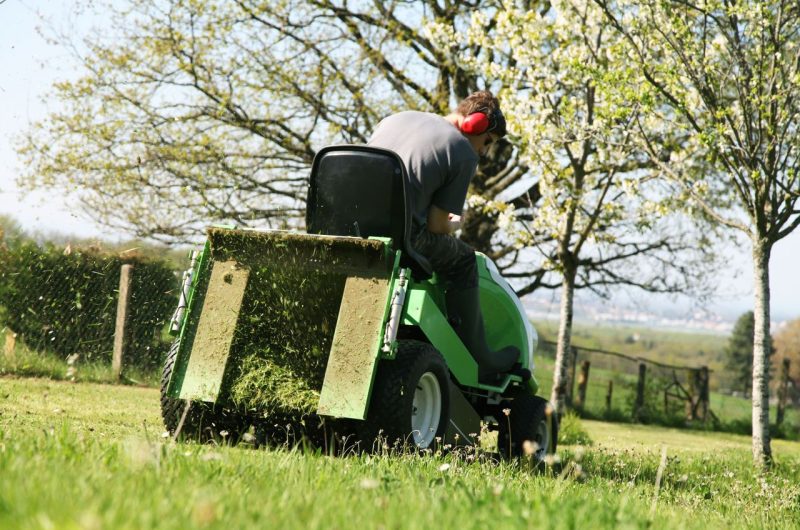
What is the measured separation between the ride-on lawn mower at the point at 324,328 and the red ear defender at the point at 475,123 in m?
0.73

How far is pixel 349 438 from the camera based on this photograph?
16.0 feet

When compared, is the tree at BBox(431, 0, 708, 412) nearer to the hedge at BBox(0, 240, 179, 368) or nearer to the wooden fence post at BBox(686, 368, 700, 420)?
the hedge at BBox(0, 240, 179, 368)

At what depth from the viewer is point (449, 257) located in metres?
5.42

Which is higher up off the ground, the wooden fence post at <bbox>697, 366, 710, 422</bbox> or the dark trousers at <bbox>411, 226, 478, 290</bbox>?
the wooden fence post at <bbox>697, 366, 710, 422</bbox>

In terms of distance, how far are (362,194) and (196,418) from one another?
145 centimetres

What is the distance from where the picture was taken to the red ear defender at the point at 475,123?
5379mm

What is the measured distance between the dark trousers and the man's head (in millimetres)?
585

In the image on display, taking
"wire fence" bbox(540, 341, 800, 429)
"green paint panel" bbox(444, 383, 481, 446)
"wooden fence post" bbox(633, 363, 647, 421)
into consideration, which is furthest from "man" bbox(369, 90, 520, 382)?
"wooden fence post" bbox(633, 363, 647, 421)

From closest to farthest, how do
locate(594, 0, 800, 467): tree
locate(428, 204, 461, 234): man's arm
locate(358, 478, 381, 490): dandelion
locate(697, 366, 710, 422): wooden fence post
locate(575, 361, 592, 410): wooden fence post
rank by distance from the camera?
locate(358, 478, 381, 490): dandelion
locate(428, 204, 461, 234): man's arm
locate(594, 0, 800, 467): tree
locate(575, 361, 592, 410): wooden fence post
locate(697, 366, 710, 422): wooden fence post

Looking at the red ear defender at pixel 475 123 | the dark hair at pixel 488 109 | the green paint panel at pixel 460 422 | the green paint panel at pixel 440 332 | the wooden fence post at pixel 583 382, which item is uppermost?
the wooden fence post at pixel 583 382

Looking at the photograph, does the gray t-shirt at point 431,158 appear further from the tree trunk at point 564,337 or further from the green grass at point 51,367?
the tree trunk at point 564,337

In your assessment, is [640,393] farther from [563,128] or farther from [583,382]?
[563,128]

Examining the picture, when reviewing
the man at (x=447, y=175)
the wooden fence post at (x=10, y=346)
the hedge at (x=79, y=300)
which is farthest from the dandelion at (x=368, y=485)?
the hedge at (x=79, y=300)

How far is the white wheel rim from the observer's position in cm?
500
